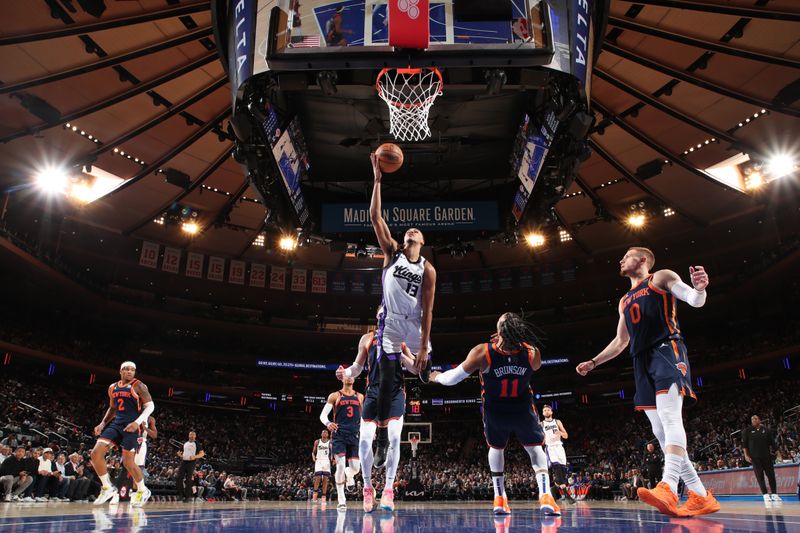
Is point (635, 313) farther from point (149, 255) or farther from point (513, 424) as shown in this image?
point (149, 255)

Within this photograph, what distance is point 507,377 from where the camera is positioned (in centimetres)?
611

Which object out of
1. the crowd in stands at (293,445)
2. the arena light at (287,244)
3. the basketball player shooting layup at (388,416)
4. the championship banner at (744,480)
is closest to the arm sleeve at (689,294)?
the basketball player shooting layup at (388,416)

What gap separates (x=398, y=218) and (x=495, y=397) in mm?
8800

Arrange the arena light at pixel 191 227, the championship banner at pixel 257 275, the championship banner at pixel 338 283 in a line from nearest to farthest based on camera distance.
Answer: the arena light at pixel 191 227 → the championship banner at pixel 257 275 → the championship banner at pixel 338 283

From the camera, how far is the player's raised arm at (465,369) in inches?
235

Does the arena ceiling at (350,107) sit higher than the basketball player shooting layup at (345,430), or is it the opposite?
the arena ceiling at (350,107)

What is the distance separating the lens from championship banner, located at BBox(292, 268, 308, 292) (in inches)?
1425

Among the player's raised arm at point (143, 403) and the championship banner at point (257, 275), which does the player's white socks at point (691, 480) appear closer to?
the player's raised arm at point (143, 403)

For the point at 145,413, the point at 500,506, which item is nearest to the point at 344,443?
the point at 145,413

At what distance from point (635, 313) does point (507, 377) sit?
1509mm

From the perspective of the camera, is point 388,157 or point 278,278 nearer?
point 388,157

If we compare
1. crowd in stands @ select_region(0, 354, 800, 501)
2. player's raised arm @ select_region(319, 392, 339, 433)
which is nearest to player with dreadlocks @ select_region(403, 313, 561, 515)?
player's raised arm @ select_region(319, 392, 339, 433)

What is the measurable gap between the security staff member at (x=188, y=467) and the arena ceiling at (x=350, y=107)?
27.4ft

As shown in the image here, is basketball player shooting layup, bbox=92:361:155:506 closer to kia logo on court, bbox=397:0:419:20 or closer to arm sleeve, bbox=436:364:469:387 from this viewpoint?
arm sleeve, bbox=436:364:469:387
